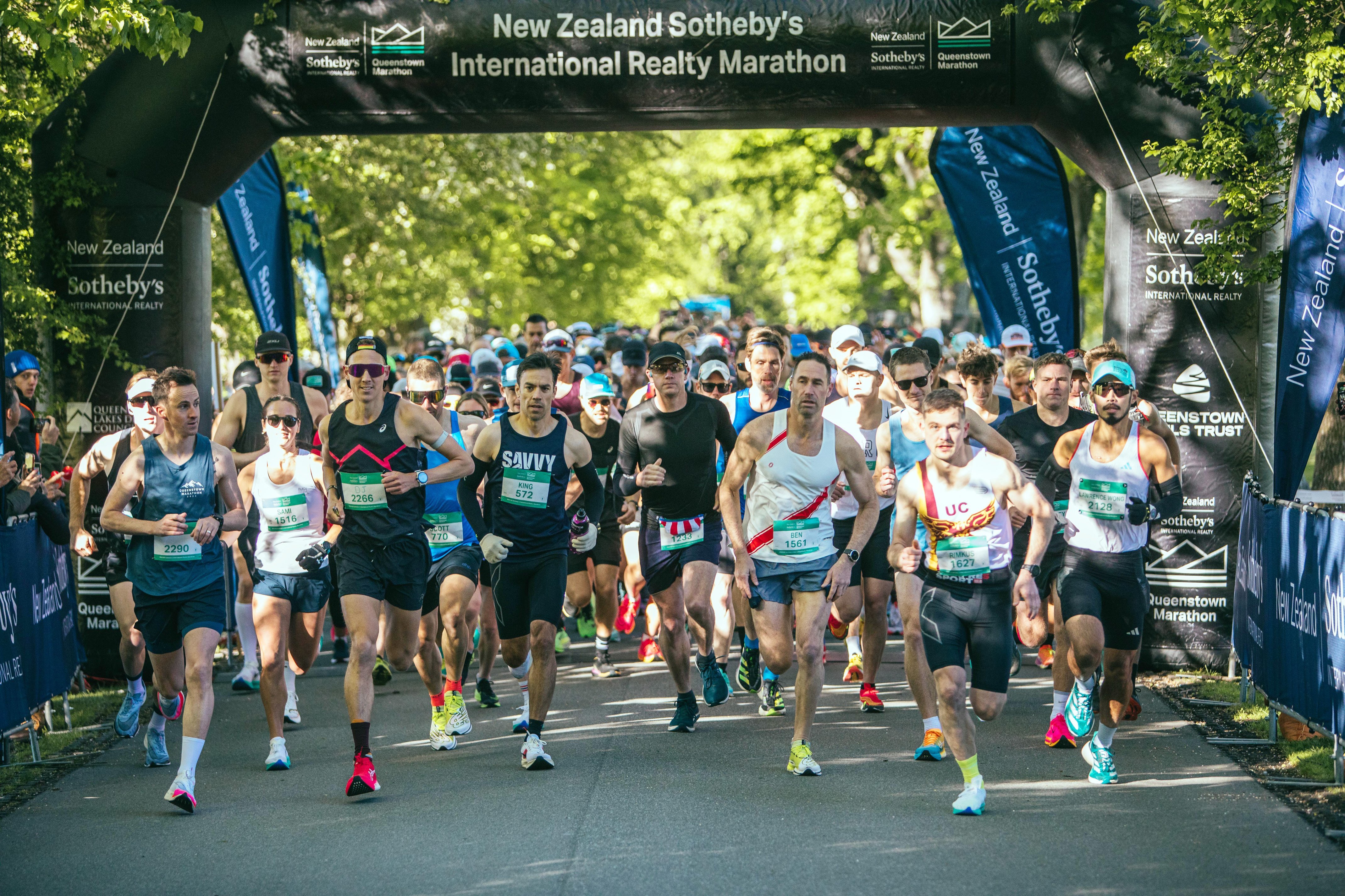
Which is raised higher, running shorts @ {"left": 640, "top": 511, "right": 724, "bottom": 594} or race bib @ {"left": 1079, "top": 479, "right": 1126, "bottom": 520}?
race bib @ {"left": 1079, "top": 479, "right": 1126, "bottom": 520}

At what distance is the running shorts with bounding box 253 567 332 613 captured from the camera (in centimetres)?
838

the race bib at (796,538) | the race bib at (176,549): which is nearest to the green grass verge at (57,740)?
the race bib at (176,549)

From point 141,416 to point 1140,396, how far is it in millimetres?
6645

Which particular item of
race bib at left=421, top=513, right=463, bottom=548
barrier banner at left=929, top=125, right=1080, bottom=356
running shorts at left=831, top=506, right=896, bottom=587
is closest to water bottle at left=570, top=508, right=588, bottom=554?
race bib at left=421, top=513, right=463, bottom=548

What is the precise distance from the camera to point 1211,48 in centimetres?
939

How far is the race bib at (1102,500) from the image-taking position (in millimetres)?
7828

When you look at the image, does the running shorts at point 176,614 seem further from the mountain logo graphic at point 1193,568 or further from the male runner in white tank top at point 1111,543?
the mountain logo graphic at point 1193,568

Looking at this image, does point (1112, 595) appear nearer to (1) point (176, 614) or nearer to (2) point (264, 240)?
(1) point (176, 614)

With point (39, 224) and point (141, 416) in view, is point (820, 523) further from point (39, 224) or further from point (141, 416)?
point (39, 224)

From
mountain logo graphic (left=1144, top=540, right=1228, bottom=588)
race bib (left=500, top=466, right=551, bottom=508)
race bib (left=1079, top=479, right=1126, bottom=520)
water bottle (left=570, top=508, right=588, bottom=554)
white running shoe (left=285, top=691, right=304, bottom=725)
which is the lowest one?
white running shoe (left=285, top=691, right=304, bottom=725)

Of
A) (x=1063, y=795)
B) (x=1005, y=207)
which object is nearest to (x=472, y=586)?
(x=1063, y=795)

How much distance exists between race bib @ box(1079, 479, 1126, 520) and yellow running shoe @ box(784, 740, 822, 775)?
1900 mm

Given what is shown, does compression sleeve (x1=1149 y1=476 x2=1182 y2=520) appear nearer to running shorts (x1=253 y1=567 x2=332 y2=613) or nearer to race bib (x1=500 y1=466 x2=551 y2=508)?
race bib (x1=500 y1=466 x2=551 y2=508)

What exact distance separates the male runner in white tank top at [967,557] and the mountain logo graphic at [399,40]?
5.40m
